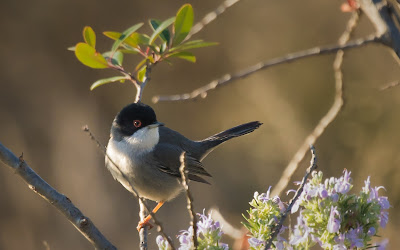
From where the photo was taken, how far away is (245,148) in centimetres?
849

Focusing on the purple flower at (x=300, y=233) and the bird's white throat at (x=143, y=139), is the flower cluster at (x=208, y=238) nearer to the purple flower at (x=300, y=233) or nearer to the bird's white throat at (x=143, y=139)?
the purple flower at (x=300, y=233)

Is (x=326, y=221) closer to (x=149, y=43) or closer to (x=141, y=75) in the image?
(x=149, y=43)

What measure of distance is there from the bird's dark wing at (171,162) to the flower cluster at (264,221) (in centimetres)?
256

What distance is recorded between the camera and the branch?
2014mm

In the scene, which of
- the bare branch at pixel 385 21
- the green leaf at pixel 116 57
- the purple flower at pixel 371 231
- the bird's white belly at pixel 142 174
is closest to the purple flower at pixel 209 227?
the purple flower at pixel 371 231

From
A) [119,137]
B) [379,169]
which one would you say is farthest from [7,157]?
[379,169]

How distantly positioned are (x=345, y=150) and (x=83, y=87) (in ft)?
12.8

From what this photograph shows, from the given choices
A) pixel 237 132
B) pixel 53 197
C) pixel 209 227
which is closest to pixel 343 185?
pixel 209 227

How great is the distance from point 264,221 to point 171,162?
8.90ft

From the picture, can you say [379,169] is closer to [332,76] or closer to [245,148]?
[332,76]

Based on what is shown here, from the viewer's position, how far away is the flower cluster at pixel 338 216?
1.71 metres

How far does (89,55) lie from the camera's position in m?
2.75

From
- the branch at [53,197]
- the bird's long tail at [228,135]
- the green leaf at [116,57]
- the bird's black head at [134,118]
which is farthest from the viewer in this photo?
the bird's long tail at [228,135]

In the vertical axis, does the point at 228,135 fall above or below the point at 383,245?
below
